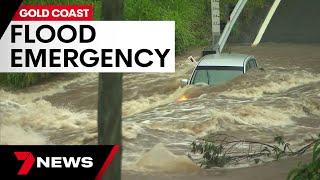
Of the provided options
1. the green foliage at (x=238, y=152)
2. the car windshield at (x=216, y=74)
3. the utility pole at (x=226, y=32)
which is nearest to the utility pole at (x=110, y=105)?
the green foliage at (x=238, y=152)

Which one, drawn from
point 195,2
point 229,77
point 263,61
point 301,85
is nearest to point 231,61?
point 229,77

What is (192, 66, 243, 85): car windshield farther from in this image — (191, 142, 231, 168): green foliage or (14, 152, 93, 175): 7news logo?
(14, 152, 93, 175): 7news logo

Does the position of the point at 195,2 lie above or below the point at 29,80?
above

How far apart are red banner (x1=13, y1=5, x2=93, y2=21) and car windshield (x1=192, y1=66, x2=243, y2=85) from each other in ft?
34.4

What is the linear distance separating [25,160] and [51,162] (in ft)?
0.56

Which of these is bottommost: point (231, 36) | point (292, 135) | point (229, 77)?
point (292, 135)

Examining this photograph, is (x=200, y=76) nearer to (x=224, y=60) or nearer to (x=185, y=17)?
(x=224, y=60)

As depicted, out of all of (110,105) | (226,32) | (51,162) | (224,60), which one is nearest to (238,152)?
(224,60)

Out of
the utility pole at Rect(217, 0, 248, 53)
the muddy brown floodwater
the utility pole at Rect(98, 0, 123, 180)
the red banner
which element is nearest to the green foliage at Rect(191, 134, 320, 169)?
the muddy brown floodwater

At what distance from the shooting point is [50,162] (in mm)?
4254

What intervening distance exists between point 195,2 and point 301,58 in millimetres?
8282

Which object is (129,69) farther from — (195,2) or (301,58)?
(195,2)

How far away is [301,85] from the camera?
58.0 ft

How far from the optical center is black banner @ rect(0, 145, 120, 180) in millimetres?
4184
